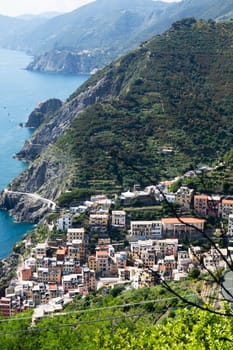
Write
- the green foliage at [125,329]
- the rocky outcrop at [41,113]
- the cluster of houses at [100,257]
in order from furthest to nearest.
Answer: the rocky outcrop at [41,113] → the cluster of houses at [100,257] → the green foliage at [125,329]

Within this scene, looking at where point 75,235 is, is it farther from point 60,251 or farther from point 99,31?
point 99,31

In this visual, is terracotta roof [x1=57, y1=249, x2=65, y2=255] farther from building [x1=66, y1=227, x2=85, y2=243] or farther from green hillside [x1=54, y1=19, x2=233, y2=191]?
green hillside [x1=54, y1=19, x2=233, y2=191]

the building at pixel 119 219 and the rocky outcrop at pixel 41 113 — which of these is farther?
the rocky outcrop at pixel 41 113

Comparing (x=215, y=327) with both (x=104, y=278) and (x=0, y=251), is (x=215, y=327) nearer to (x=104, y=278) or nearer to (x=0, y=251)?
(x=104, y=278)

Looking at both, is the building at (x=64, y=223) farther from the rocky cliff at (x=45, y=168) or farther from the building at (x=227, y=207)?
the building at (x=227, y=207)

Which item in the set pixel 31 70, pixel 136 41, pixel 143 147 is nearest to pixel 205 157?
pixel 143 147

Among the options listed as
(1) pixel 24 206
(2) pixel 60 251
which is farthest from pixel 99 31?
(2) pixel 60 251

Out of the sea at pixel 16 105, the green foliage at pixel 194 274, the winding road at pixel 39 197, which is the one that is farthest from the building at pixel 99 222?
the green foliage at pixel 194 274

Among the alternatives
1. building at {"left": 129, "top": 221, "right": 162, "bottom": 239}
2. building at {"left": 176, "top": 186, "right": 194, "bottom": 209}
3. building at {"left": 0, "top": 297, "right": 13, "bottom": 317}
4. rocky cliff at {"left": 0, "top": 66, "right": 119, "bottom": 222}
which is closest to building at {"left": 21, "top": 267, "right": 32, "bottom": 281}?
building at {"left": 0, "top": 297, "right": 13, "bottom": 317}
